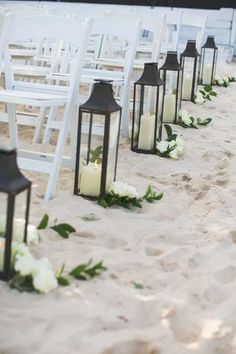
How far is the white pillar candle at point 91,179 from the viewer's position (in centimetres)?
269

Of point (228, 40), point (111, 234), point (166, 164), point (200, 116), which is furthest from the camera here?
point (228, 40)

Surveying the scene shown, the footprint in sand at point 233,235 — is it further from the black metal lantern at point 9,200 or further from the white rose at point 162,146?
the white rose at point 162,146

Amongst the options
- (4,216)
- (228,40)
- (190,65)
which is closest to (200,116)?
(190,65)

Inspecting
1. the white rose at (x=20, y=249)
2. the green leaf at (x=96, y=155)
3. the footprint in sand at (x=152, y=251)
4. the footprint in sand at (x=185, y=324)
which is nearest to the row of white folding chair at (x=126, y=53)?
the green leaf at (x=96, y=155)

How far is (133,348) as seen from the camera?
1.61 m

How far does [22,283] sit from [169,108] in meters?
2.73

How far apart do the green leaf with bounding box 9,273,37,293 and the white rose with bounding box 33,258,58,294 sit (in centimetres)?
3

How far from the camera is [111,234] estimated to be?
2.37 m

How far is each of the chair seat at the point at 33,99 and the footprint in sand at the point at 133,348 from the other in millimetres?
1273

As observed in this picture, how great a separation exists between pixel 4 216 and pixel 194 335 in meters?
0.72

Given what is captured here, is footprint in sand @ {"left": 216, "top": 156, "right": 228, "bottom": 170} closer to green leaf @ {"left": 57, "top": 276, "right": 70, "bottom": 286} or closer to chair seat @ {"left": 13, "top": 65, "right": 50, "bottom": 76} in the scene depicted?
chair seat @ {"left": 13, "top": 65, "right": 50, "bottom": 76}

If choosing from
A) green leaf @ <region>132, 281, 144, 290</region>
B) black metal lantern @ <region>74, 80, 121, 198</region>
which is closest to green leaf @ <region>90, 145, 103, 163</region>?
black metal lantern @ <region>74, 80, 121, 198</region>

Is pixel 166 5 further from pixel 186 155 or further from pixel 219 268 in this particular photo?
pixel 219 268

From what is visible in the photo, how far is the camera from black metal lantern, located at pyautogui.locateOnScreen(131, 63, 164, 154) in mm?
3438
